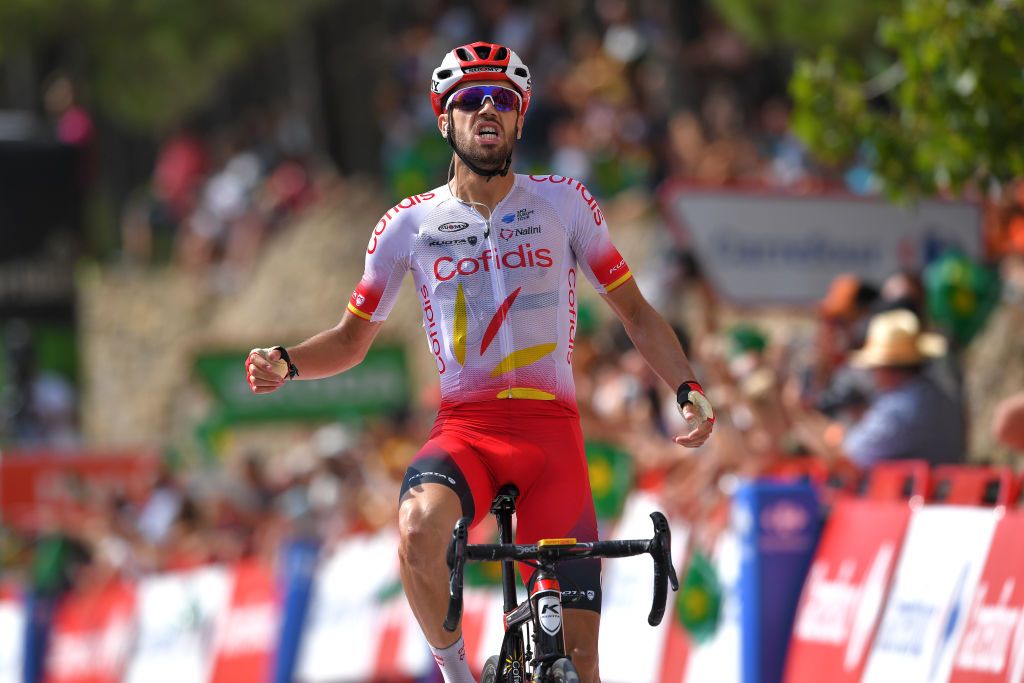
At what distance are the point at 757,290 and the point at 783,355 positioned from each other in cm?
63

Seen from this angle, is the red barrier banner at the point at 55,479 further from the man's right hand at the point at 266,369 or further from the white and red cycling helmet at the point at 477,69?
the white and red cycling helmet at the point at 477,69

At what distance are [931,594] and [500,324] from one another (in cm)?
258

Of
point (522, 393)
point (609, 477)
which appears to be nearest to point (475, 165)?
point (522, 393)

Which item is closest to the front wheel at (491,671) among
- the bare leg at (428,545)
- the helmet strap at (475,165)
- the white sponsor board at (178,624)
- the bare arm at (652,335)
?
the bare leg at (428,545)

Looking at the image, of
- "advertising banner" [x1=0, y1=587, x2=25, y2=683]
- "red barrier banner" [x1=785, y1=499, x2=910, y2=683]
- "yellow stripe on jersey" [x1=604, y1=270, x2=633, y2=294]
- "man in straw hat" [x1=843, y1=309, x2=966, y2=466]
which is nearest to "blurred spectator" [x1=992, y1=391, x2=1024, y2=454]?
"red barrier banner" [x1=785, y1=499, x2=910, y2=683]

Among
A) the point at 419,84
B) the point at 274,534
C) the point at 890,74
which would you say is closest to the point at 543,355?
the point at 890,74

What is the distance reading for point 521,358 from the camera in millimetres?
6598

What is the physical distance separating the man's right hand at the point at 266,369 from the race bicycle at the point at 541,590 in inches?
37.1

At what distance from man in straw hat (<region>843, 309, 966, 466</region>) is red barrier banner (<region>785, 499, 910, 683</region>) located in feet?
1.87

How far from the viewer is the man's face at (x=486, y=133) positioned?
650 centimetres

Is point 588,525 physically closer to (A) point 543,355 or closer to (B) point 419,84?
(A) point 543,355

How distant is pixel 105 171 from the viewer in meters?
36.6

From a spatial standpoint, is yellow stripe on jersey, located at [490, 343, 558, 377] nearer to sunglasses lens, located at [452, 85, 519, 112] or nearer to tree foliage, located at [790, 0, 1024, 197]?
sunglasses lens, located at [452, 85, 519, 112]

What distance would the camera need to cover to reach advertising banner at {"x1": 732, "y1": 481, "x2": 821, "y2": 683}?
28.6 feet
